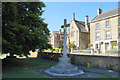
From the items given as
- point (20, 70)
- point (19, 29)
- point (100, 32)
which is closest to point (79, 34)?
point (100, 32)

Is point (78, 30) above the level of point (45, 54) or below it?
above

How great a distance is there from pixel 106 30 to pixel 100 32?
1.96 metres

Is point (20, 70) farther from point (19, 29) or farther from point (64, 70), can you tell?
point (64, 70)

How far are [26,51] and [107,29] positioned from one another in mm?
27710

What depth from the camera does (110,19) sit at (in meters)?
30.7

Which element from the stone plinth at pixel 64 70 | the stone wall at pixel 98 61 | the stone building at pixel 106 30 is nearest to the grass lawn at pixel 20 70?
the stone plinth at pixel 64 70

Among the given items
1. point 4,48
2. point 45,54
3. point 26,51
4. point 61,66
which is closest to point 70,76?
point 61,66

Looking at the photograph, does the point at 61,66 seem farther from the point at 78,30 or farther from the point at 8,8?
the point at 78,30

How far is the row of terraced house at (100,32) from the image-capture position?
2956 centimetres

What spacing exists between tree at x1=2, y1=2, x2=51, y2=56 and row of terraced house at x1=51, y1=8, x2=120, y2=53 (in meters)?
12.8

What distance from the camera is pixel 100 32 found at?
1299 inches

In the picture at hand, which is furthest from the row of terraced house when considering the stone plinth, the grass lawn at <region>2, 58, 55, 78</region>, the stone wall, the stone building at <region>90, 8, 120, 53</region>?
the stone plinth

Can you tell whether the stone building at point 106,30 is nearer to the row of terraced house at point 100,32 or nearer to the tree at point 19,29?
the row of terraced house at point 100,32

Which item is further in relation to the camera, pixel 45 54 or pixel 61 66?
pixel 45 54
